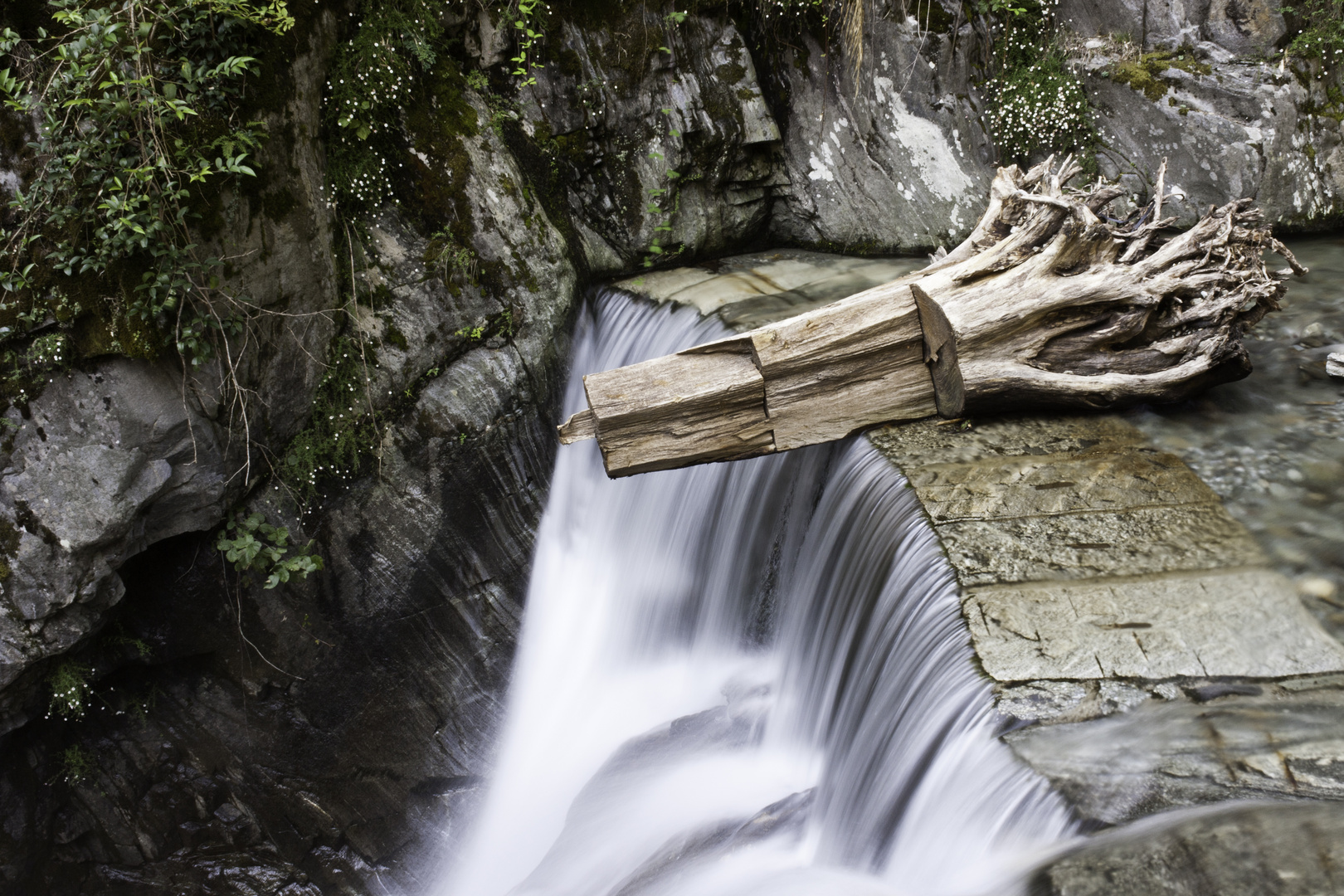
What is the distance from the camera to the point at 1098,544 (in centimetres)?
273

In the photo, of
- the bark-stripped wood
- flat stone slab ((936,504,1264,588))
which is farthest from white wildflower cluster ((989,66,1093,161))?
flat stone slab ((936,504,1264,588))

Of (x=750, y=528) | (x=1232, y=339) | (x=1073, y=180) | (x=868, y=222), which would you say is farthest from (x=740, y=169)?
(x=1232, y=339)

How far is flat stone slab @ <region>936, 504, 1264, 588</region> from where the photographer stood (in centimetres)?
263

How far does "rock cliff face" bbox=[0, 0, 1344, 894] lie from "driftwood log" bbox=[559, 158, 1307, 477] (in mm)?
1470

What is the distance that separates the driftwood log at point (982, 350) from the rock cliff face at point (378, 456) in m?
1.47

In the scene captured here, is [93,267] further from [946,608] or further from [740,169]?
[740,169]

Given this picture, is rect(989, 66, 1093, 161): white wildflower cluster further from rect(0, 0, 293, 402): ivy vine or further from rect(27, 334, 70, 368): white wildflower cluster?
rect(27, 334, 70, 368): white wildflower cluster

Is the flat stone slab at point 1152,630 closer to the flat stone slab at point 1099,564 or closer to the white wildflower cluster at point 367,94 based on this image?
the flat stone slab at point 1099,564

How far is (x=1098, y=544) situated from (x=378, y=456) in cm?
338

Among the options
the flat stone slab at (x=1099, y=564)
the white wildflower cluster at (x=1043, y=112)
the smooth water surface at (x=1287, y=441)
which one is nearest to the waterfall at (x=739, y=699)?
the flat stone slab at (x=1099, y=564)

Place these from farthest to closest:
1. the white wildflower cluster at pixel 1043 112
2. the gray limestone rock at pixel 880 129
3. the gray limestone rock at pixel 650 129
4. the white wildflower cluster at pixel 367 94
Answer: the gray limestone rock at pixel 880 129
the white wildflower cluster at pixel 1043 112
the gray limestone rock at pixel 650 129
the white wildflower cluster at pixel 367 94

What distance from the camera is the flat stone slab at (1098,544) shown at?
263cm

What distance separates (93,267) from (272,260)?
2.42 ft

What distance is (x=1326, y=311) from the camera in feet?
13.7
